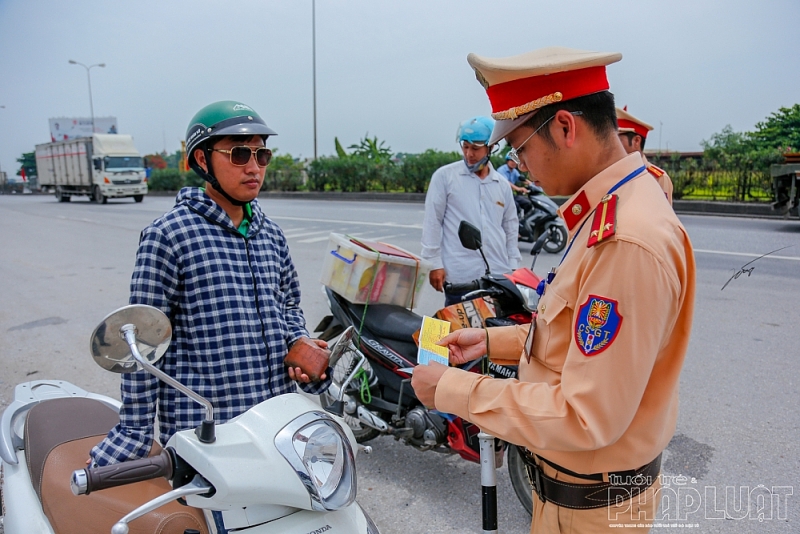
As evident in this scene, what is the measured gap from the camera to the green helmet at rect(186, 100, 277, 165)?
2047 millimetres

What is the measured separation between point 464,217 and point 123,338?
3.13 m

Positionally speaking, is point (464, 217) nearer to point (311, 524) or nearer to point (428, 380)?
point (428, 380)

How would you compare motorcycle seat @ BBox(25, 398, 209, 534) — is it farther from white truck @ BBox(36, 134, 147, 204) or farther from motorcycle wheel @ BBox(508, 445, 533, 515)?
white truck @ BBox(36, 134, 147, 204)

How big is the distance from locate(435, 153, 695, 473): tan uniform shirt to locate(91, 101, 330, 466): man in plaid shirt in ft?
2.91

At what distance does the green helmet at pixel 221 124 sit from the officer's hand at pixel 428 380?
3.67 feet

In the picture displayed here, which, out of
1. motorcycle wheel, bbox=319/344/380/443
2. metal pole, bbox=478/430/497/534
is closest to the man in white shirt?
motorcycle wheel, bbox=319/344/380/443

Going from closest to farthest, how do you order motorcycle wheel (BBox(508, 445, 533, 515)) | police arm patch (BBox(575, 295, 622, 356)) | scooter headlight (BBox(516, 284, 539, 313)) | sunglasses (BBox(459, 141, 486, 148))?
1. police arm patch (BBox(575, 295, 622, 356))
2. motorcycle wheel (BBox(508, 445, 533, 515))
3. scooter headlight (BBox(516, 284, 539, 313))
4. sunglasses (BBox(459, 141, 486, 148))

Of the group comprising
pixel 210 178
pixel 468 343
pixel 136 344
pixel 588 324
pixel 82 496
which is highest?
pixel 210 178

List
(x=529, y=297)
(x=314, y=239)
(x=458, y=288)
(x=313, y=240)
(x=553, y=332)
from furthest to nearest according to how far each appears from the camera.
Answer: (x=314, y=239), (x=313, y=240), (x=458, y=288), (x=529, y=297), (x=553, y=332)

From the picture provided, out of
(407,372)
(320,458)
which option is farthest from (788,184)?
(320,458)

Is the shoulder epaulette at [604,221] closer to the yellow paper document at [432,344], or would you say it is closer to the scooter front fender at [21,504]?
the yellow paper document at [432,344]

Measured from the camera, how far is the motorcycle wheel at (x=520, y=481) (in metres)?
2.81

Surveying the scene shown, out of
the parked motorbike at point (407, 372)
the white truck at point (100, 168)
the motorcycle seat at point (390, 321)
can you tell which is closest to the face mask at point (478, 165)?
the parked motorbike at point (407, 372)

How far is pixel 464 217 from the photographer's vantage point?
13.9 feet
